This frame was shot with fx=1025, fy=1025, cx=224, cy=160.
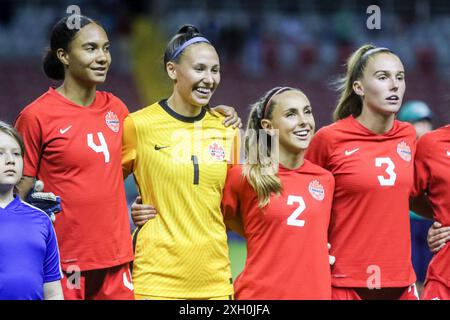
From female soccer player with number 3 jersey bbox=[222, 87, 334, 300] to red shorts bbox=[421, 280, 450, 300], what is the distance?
672 mm

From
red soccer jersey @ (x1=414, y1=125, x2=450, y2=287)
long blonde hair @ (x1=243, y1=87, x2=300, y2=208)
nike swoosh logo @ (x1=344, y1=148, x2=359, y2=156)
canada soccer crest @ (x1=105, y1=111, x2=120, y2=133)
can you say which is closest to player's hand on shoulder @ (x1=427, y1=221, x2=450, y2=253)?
red soccer jersey @ (x1=414, y1=125, x2=450, y2=287)

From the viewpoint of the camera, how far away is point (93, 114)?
5582 millimetres

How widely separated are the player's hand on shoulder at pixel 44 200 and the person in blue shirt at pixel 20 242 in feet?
0.38

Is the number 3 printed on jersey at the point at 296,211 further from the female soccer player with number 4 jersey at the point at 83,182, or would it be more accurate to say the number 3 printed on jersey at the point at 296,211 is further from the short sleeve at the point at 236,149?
the female soccer player with number 4 jersey at the point at 83,182

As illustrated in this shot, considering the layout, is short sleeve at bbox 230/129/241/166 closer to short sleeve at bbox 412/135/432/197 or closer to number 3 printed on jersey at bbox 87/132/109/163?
number 3 printed on jersey at bbox 87/132/109/163

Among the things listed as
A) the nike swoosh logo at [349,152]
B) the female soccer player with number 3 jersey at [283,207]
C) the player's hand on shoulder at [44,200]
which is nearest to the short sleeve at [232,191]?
the female soccer player with number 3 jersey at [283,207]

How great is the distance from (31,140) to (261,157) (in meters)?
1.25

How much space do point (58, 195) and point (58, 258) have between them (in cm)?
45

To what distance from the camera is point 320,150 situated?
5.91 meters

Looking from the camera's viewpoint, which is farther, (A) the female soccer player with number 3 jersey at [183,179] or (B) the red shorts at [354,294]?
(B) the red shorts at [354,294]

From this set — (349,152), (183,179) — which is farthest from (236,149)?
(349,152)

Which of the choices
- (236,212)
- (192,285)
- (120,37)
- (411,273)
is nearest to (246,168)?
(236,212)

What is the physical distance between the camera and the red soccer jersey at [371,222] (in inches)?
A: 222
